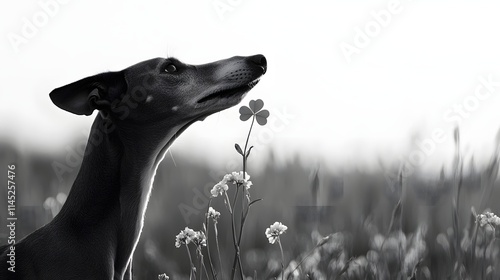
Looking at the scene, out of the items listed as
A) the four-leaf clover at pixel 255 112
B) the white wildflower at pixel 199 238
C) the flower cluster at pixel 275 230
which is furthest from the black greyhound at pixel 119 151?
the flower cluster at pixel 275 230

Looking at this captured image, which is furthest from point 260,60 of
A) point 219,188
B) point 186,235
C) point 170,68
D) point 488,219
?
point 488,219

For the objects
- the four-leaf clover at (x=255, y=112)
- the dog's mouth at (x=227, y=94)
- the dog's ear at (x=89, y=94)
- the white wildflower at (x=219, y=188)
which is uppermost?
the dog's ear at (x=89, y=94)

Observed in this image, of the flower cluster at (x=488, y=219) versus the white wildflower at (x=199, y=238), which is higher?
the white wildflower at (x=199, y=238)

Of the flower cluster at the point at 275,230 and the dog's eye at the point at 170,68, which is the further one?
the dog's eye at the point at 170,68

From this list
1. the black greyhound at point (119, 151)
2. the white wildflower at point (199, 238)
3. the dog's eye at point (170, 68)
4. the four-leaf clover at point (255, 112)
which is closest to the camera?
the black greyhound at point (119, 151)

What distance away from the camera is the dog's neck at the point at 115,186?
122 inches

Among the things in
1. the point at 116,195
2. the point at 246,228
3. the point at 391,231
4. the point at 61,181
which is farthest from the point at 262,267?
the point at 61,181

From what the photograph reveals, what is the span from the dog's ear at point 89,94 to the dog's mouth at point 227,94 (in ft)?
1.29

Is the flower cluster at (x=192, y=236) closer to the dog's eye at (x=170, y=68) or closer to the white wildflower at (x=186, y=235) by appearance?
the white wildflower at (x=186, y=235)

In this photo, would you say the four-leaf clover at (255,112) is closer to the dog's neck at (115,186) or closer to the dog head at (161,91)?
the dog head at (161,91)

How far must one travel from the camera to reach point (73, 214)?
3086 mm

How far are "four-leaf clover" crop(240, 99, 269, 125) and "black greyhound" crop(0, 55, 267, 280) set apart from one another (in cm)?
11

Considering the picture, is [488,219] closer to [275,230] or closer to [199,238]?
[275,230]

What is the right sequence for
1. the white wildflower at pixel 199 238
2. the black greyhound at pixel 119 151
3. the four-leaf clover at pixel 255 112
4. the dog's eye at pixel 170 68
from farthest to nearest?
the dog's eye at pixel 170 68
the white wildflower at pixel 199 238
the four-leaf clover at pixel 255 112
the black greyhound at pixel 119 151
